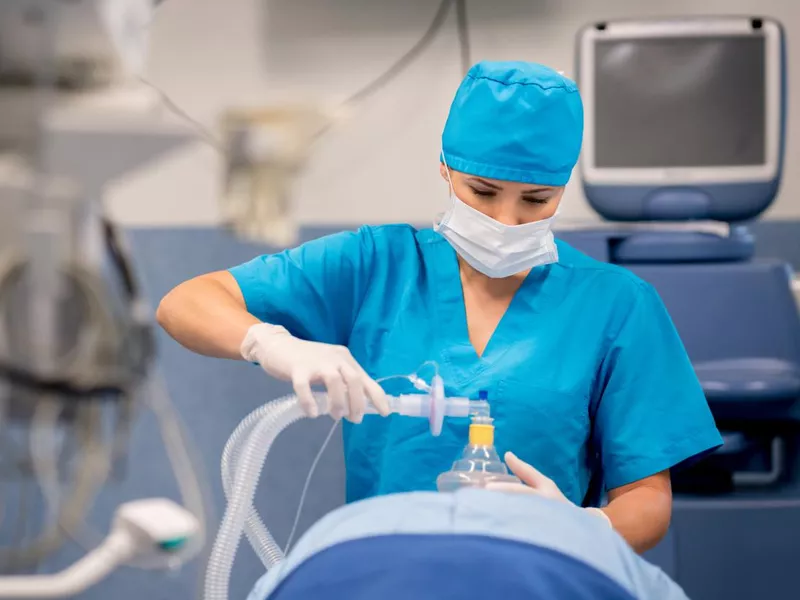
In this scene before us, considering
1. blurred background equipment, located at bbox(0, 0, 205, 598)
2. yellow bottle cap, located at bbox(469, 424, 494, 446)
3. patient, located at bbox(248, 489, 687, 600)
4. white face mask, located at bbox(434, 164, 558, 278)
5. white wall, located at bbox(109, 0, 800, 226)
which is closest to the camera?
patient, located at bbox(248, 489, 687, 600)

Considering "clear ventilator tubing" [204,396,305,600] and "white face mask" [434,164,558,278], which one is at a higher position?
"white face mask" [434,164,558,278]

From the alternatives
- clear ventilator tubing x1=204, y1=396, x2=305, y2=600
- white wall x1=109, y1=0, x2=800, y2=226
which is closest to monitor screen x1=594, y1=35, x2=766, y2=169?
white wall x1=109, y1=0, x2=800, y2=226

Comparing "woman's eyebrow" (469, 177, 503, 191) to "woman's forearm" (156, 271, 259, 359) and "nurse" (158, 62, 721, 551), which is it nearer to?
"nurse" (158, 62, 721, 551)

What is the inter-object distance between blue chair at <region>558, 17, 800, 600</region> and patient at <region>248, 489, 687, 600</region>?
0.97 m

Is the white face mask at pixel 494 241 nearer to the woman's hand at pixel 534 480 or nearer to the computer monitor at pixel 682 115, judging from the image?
the woman's hand at pixel 534 480

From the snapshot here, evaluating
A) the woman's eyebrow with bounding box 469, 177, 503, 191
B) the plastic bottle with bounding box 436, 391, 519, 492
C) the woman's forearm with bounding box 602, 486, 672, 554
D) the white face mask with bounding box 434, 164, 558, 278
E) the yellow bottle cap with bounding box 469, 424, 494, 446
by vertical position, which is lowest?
the woman's forearm with bounding box 602, 486, 672, 554

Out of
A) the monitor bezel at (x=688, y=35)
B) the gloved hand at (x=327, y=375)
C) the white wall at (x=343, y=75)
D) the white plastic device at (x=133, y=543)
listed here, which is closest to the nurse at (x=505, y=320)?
the gloved hand at (x=327, y=375)

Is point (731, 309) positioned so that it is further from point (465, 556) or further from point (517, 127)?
point (465, 556)

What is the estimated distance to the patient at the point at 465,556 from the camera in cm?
71

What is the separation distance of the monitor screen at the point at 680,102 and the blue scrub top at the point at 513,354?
53cm

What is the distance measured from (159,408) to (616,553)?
1564mm

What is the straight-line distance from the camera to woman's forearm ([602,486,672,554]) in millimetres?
1127

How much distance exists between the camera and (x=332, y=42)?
2.25 m

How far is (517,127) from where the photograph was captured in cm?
124
